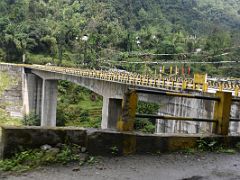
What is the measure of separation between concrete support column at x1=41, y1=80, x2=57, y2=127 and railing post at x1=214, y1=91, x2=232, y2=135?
39.9 m

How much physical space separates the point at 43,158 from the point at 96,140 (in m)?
0.89

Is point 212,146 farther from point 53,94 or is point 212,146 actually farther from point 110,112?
point 53,94

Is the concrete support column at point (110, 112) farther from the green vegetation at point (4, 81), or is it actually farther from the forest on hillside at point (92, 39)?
the forest on hillside at point (92, 39)

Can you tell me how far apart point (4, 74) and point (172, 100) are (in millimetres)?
38420

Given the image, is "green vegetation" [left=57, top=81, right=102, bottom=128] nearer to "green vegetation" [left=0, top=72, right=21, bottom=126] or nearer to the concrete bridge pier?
the concrete bridge pier

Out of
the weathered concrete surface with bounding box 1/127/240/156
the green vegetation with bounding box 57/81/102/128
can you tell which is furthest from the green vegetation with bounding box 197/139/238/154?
the green vegetation with bounding box 57/81/102/128


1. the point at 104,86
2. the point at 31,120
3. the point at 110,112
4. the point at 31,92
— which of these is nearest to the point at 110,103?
the point at 110,112

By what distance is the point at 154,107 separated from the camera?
4009cm

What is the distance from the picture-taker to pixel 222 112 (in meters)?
6.71

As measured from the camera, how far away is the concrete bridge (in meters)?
21.5

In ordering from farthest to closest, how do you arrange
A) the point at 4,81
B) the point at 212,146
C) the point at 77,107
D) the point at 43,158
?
the point at 77,107, the point at 4,81, the point at 212,146, the point at 43,158

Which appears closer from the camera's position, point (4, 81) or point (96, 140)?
point (96, 140)

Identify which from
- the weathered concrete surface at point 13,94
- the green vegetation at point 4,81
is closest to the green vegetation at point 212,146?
the weathered concrete surface at point 13,94

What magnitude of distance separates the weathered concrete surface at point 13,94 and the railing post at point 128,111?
45.2 m
